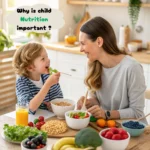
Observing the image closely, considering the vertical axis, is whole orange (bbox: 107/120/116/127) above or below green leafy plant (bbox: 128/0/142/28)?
below

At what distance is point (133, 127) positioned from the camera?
1662 mm

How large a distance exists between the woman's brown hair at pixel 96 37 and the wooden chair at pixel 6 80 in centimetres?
195

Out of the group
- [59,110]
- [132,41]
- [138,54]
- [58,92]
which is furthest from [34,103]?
[132,41]

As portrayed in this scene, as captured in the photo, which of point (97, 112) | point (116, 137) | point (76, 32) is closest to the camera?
point (116, 137)

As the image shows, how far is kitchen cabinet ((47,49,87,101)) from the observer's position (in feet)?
12.1

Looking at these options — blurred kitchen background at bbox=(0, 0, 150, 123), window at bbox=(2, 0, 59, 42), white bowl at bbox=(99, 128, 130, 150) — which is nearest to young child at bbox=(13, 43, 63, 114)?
white bowl at bbox=(99, 128, 130, 150)

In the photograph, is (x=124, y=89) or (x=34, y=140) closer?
(x=34, y=140)

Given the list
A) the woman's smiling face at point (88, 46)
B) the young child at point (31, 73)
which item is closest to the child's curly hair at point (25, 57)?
the young child at point (31, 73)

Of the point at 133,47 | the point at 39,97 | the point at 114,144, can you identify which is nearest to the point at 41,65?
the point at 39,97

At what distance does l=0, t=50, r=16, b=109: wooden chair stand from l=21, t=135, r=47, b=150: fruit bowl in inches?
100

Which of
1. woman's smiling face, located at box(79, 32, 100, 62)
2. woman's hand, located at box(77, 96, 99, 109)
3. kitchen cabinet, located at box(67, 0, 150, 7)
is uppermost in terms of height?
kitchen cabinet, located at box(67, 0, 150, 7)

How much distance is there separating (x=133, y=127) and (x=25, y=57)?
909 millimetres

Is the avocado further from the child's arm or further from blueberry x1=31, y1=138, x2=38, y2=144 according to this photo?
the child's arm

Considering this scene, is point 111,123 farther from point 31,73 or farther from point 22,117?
point 31,73
